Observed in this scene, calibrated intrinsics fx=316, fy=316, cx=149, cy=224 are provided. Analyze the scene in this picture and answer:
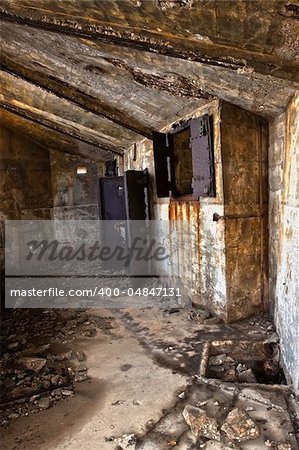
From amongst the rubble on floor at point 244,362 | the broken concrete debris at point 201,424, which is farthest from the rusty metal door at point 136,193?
the broken concrete debris at point 201,424

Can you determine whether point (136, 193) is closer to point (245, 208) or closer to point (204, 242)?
point (204, 242)

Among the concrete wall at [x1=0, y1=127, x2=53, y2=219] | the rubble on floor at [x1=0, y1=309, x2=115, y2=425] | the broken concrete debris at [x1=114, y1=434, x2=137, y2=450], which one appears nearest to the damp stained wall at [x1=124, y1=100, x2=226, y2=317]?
the rubble on floor at [x1=0, y1=309, x2=115, y2=425]

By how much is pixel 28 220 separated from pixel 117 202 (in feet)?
11.8

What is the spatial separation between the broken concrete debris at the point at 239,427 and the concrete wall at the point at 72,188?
333 inches

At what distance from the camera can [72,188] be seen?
10.3 meters

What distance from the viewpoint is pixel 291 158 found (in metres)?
3.33

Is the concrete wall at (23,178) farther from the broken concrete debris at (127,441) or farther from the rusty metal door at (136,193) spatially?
the broken concrete debris at (127,441)

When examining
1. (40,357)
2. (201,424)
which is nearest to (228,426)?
→ (201,424)

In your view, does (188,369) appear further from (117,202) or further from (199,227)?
(117,202)

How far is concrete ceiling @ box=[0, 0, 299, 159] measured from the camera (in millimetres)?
2107

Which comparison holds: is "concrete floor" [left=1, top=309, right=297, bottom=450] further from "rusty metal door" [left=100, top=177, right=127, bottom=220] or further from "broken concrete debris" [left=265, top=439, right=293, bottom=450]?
"rusty metal door" [left=100, top=177, right=127, bottom=220]

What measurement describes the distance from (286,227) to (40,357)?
10.4 feet

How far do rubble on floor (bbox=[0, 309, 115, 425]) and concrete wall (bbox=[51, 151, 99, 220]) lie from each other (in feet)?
17.3

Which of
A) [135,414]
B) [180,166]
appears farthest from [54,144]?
[135,414]
